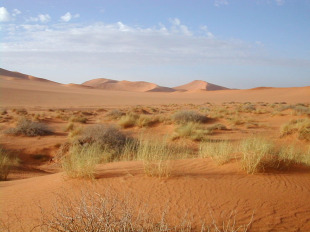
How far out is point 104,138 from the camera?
10.5 m

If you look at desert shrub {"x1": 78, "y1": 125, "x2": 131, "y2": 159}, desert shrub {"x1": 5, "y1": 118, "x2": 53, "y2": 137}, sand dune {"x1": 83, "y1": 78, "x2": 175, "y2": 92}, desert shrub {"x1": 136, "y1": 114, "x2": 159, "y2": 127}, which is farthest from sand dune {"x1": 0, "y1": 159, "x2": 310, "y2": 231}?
sand dune {"x1": 83, "y1": 78, "x2": 175, "y2": 92}

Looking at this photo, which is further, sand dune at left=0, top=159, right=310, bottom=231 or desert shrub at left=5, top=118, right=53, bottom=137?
desert shrub at left=5, top=118, right=53, bottom=137

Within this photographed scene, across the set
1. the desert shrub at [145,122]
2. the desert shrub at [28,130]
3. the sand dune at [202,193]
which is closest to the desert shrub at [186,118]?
the desert shrub at [145,122]

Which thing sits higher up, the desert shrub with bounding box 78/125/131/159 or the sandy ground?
the sandy ground

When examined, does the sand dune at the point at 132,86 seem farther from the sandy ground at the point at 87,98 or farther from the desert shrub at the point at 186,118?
the desert shrub at the point at 186,118

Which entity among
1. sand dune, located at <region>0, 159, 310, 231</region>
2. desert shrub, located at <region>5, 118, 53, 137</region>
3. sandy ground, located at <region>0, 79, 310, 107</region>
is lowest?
desert shrub, located at <region>5, 118, 53, 137</region>

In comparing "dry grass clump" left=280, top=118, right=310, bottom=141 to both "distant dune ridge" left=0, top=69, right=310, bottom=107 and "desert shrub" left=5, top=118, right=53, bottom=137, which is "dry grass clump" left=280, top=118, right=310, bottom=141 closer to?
"desert shrub" left=5, top=118, right=53, bottom=137

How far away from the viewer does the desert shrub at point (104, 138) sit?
10.1 meters

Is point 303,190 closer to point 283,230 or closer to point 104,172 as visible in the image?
point 283,230

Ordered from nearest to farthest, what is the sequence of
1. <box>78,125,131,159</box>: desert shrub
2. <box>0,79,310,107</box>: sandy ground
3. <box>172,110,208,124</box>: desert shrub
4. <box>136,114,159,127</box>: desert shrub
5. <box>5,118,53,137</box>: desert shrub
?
<box>78,125,131,159</box>: desert shrub < <box>5,118,53,137</box>: desert shrub < <box>136,114,159,127</box>: desert shrub < <box>172,110,208,124</box>: desert shrub < <box>0,79,310,107</box>: sandy ground

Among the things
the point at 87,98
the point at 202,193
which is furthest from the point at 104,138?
the point at 87,98

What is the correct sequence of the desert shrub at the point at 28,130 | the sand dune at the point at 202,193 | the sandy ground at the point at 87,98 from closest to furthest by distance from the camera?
the sand dune at the point at 202,193 < the desert shrub at the point at 28,130 < the sandy ground at the point at 87,98

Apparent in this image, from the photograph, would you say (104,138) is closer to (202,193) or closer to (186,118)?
(202,193)

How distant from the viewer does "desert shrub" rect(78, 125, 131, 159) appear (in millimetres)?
10148
